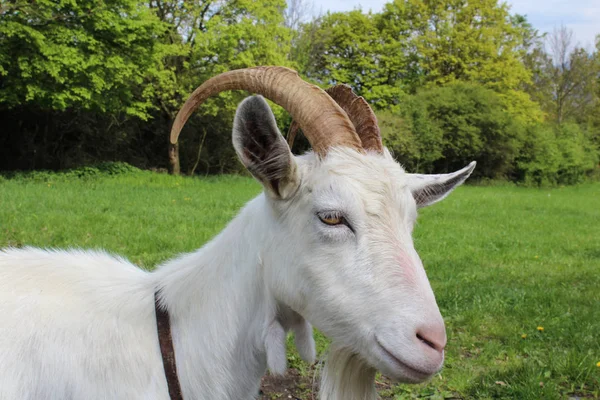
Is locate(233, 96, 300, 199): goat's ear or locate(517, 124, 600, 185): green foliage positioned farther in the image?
locate(517, 124, 600, 185): green foliage

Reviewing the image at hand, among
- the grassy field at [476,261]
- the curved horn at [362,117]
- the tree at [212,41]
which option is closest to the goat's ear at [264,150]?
the curved horn at [362,117]

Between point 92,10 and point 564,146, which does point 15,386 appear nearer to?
point 92,10

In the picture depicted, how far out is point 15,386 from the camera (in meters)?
1.85

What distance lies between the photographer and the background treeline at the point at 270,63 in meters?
16.8

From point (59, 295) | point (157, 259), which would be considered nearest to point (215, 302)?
point (59, 295)

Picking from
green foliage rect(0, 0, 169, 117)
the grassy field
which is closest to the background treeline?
green foliage rect(0, 0, 169, 117)

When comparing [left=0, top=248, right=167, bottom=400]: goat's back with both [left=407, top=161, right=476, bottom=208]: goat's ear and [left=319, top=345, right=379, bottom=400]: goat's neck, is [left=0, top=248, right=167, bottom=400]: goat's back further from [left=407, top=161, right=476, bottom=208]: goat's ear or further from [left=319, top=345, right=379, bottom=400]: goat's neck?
[left=407, top=161, right=476, bottom=208]: goat's ear

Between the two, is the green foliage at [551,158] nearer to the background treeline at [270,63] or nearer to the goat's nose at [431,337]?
the background treeline at [270,63]

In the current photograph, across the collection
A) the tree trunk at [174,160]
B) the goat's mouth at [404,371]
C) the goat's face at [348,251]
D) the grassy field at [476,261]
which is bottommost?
the tree trunk at [174,160]

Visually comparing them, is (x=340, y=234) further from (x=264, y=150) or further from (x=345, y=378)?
(x=345, y=378)

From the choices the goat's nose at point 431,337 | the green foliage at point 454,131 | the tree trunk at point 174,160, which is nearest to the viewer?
the goat's nose at point 431,337

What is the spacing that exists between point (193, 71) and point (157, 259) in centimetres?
1671

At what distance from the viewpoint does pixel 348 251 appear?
6.01 ft

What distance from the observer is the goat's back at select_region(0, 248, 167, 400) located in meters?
1.90
